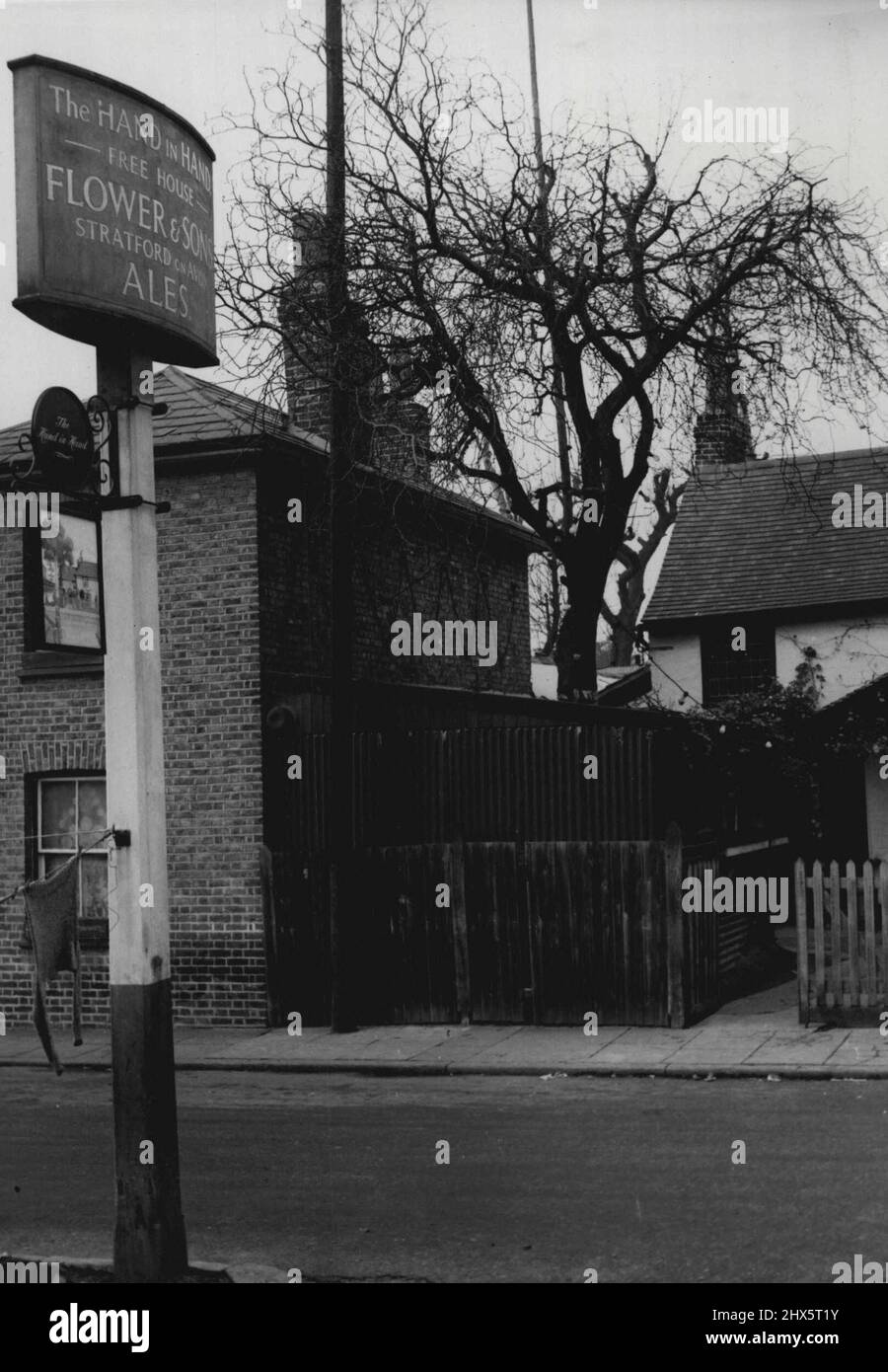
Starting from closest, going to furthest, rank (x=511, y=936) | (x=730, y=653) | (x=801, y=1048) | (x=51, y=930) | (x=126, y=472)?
(x=126, y=472)
(x=51, y=930)
(x=801, y=1048)
(x=511, y=936)
(x=730, y=653)

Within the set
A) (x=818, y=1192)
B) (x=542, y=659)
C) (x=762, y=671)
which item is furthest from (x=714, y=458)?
(x=818, y=1192)

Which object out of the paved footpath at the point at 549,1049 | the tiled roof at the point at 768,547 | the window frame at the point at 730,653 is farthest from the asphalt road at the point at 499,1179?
the tiled roof at the point at 768,547

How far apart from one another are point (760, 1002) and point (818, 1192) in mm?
6950

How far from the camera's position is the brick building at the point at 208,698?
15.3m

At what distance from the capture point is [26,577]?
7059 millimetres

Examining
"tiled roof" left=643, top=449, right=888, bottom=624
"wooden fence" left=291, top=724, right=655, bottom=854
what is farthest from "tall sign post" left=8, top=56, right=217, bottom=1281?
"tiled roof" left=643, top=449, right=888, bottom=624

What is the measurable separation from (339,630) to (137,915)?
8.05 meters

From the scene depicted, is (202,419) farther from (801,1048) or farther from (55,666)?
(801,1048)

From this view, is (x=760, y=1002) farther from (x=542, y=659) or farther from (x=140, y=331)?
(x=542, y=659)

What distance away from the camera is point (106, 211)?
634 cm

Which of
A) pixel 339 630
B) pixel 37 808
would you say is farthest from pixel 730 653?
pixel 37 808

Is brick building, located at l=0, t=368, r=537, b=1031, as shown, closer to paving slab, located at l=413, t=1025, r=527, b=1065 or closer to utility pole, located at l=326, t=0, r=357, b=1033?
utility pole, located at l=326, t=0, r=357, b=1033

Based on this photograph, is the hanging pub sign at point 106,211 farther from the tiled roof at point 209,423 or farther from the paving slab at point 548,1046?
the tiled roof at point 209,423

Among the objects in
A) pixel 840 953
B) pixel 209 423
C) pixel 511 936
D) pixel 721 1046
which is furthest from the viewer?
pixel 209 423
